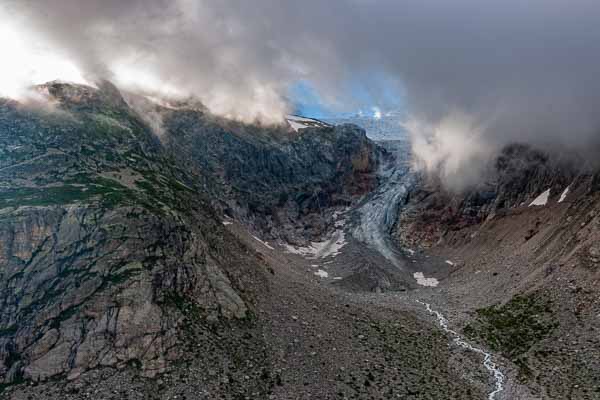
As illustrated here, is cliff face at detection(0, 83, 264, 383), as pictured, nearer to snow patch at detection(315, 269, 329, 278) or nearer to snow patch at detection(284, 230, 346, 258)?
snow patch at detection(315, 269, 329, 278)

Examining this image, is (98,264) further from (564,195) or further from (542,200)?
(542,200)

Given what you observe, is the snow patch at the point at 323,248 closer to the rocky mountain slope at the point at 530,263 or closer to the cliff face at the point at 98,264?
the rocky mountain slope at the point at 530,263

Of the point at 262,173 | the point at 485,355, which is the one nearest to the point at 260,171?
the point at 262,173

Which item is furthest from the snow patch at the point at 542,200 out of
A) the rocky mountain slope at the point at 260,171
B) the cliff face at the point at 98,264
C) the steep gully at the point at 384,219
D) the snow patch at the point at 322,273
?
the cliff face at the point at 98,264

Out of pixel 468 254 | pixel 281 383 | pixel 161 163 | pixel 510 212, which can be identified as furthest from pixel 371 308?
pixel 510 212

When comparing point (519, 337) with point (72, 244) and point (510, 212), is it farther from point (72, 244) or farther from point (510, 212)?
point (510, 212)
